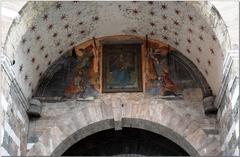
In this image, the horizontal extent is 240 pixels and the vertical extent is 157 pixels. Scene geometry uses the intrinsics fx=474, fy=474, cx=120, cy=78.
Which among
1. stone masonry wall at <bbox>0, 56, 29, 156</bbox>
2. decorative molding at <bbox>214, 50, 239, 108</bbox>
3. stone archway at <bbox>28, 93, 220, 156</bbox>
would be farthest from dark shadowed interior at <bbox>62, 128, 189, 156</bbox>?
decorative molding at <bbox>214, 50, 239, 108</bbox>

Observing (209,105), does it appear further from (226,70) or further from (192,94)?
(226,70)

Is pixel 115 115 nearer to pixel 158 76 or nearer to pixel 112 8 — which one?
pixel 158 76

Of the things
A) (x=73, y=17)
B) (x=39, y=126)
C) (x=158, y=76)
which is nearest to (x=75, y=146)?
(x=39, y=126)

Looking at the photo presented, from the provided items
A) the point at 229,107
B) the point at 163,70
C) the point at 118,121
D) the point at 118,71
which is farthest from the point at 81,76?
the point at 229,107

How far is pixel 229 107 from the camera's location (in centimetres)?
658

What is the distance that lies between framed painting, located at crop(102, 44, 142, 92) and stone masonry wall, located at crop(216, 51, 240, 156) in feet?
4.95

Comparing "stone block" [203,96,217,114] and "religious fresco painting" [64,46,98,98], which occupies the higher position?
"religious fresco painting" [64,46,98,98]

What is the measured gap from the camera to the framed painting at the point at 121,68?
8.03 m

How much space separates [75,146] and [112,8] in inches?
113

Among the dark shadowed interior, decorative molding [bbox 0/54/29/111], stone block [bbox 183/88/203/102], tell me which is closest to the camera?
decorative molding [bbox 0/54/29/111]

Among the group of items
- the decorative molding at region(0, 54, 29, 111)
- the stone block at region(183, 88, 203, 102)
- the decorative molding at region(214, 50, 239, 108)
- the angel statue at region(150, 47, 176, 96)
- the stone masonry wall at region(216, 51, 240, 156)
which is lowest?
the stone masonry wall at region(216, 51, 240, 156)

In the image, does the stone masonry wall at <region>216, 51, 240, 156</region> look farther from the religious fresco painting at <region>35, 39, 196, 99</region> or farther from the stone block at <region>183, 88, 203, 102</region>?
the religious fresco painting at <region>35, 39, 196, 99</region>

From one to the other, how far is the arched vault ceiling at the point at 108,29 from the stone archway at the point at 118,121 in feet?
2.34

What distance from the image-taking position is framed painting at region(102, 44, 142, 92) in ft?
26.3
